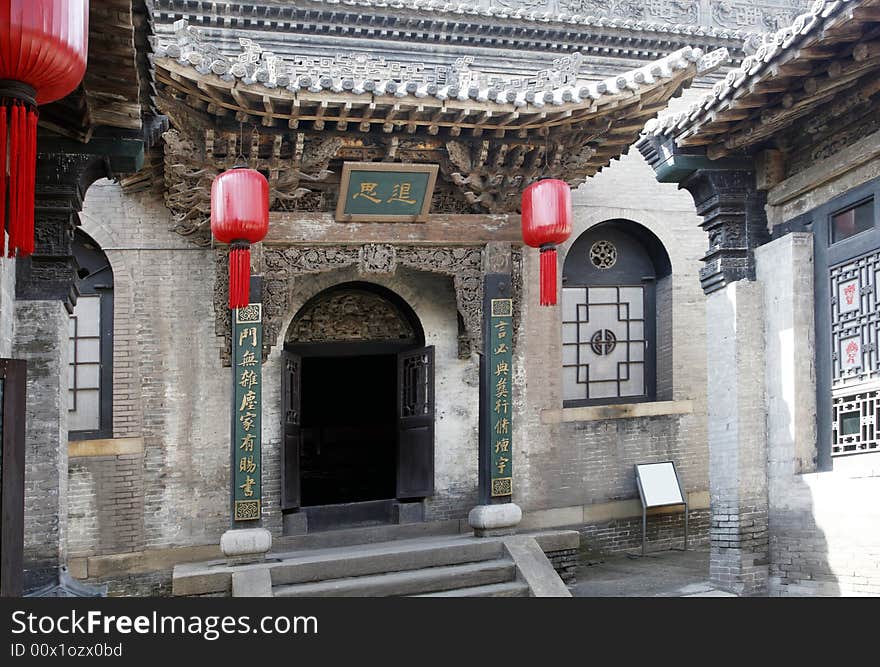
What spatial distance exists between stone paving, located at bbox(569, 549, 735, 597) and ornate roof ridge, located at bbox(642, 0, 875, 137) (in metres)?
3.72

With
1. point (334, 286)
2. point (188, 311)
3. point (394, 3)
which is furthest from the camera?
point (394, 3)

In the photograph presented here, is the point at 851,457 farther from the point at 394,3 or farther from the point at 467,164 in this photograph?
the point at 394,3

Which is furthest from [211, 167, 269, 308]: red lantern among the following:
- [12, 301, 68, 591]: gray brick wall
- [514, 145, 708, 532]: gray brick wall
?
[514, 145, 708, 532]: gray brick wall

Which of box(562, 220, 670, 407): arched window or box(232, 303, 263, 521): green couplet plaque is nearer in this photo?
box(232, 303, 263, 521): green couplet plaque

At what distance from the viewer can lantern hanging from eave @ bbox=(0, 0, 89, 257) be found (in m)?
3.78

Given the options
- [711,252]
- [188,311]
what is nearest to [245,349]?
[188,311]

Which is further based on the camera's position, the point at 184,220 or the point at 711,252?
the point at 184,220

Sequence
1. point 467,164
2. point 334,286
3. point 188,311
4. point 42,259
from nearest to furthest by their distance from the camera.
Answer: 1. point 42,259
2. point 467,164
3. point 188,311
4. point 334,286

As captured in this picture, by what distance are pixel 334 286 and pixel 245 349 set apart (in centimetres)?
175

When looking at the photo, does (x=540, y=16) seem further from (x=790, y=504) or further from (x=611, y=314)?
(x=790, y=504)

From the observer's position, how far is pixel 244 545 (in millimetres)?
8234

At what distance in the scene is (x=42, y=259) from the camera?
6.54 metres

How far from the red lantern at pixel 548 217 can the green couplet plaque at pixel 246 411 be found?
99.6 inches

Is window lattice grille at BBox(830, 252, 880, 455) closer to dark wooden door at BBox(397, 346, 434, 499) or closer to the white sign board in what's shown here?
the white sign board
